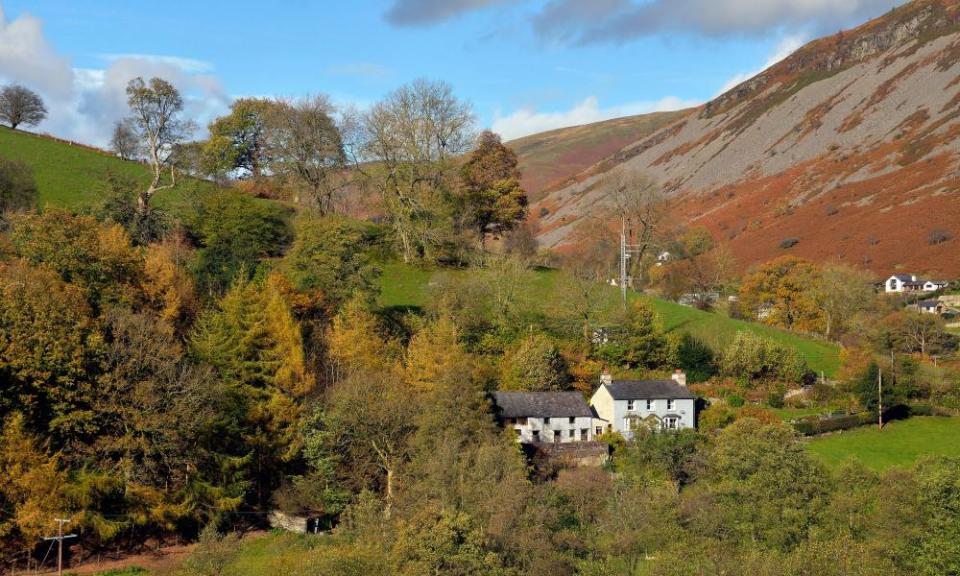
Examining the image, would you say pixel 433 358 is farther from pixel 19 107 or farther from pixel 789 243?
pixel 789 243

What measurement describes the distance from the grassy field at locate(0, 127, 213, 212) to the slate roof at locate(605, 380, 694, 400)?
119 feet

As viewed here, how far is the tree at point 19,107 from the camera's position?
3381 inches

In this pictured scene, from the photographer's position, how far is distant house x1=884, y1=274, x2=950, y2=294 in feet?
361

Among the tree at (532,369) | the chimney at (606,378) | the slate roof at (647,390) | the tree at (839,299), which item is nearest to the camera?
the tree at (532,369)

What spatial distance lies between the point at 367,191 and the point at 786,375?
3663 cm

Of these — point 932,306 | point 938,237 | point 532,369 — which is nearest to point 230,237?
point 532,369

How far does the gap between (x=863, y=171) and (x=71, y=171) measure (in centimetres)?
13545

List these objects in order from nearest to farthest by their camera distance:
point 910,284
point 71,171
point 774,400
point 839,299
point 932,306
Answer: point 774,400 → point 71,171 → point 839,299 → point 932,306 → point 910,284

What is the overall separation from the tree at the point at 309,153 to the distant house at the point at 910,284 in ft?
251

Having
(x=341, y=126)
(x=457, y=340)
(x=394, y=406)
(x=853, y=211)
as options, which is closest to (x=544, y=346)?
(x=457, y=340)

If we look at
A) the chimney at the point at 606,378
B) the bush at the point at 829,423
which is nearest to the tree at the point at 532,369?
the chimney at the point at 606,378

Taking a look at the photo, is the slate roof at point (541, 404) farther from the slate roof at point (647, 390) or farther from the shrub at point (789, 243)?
the shrub at point (789, 243)

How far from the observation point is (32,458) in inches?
1310

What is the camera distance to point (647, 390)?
2092 inches
